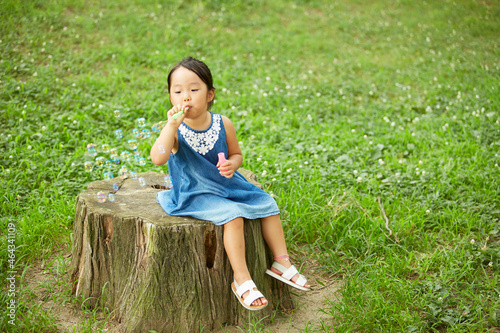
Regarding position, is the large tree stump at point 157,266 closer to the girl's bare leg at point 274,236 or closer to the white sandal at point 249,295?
the girl's bare leg at point 274,236

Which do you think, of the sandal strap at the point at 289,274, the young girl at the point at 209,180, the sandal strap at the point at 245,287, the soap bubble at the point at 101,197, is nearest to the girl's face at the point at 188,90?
the young girl at the point at 209,180

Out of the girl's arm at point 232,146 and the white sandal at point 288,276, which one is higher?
the girl's arm at point 232,146

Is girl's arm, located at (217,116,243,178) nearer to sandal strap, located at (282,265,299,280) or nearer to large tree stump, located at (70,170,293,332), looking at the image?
large tree stump, located at (70,170,293,332)

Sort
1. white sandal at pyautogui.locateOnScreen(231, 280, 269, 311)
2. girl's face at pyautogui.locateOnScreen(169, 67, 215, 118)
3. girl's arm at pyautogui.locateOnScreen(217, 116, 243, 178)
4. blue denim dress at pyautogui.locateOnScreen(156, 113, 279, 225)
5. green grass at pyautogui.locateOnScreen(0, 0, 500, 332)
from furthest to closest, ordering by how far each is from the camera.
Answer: green grass at pyautogui.locateOnScreen(0, 0, 500, 332), girl's arm at pyautogui.locateOnScreen(217, 116, 243, 178), blue denim dress at pyautogui.locateOnScreen(156, 113, 279, 225), girl's face at pyautogui.locateOnScreen(169, 67, 215, 118), white sandal at pyautogui.locateOnScreen(231, 280, 269, 311)

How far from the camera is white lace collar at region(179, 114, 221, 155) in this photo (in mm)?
2717

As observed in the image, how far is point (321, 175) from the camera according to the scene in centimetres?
429

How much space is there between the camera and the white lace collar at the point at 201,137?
2.72 m

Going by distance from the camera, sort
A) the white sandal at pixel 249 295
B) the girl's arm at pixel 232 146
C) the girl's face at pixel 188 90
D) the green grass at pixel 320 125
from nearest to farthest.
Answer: the white sandal at pixel 249 295
the girl's face at pixel 188 90
the girl's arm at pixel 232 146
the green grass at pixel 320 125

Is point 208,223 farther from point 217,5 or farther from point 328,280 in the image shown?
point 217,5

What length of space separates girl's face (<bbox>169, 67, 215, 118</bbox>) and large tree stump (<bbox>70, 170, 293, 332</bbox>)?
69 cm

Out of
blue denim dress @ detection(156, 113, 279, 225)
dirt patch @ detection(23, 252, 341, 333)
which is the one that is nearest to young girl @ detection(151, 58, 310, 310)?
blue denim dress @ detection(156, 113, 279, 225)

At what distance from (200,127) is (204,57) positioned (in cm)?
455

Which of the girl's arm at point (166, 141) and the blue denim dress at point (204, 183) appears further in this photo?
the blue denim dress at point (204, 183)

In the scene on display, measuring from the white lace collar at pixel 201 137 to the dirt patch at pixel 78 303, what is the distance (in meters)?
1.15
